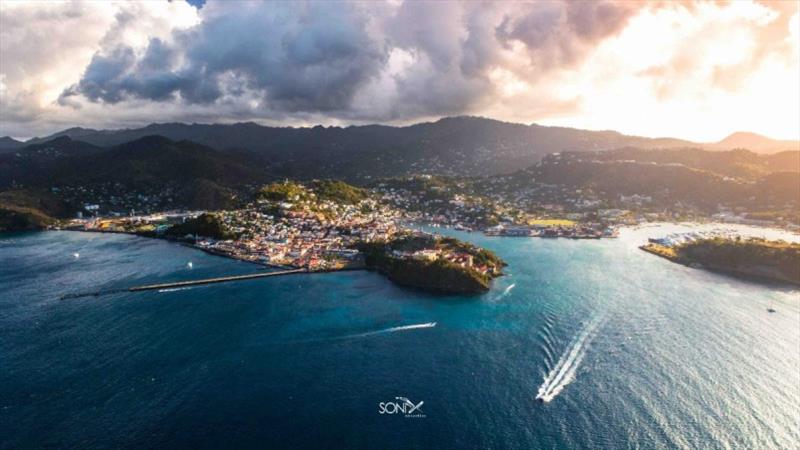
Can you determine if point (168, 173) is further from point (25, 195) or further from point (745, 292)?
point (745, 292)

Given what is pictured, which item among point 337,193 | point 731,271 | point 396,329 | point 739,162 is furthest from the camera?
point 739,162

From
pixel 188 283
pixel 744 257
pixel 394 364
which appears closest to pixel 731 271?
pixel 744 257

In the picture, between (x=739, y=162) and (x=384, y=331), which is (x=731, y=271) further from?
(x=739, y=162)

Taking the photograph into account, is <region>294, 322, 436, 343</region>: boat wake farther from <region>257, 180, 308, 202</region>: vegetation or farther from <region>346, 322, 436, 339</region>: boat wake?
<region>257, 180, 308, 202</region>: vegetation

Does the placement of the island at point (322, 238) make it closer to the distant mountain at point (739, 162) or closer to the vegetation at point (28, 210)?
the vegetation at point (28, 210)

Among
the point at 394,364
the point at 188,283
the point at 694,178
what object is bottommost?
the point at 188,283

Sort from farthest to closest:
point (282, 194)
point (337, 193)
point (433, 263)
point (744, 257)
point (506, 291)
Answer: point (337, 193) → point (282, 194) → point (744, 257) → point (433, 263) → point (506, 291)
